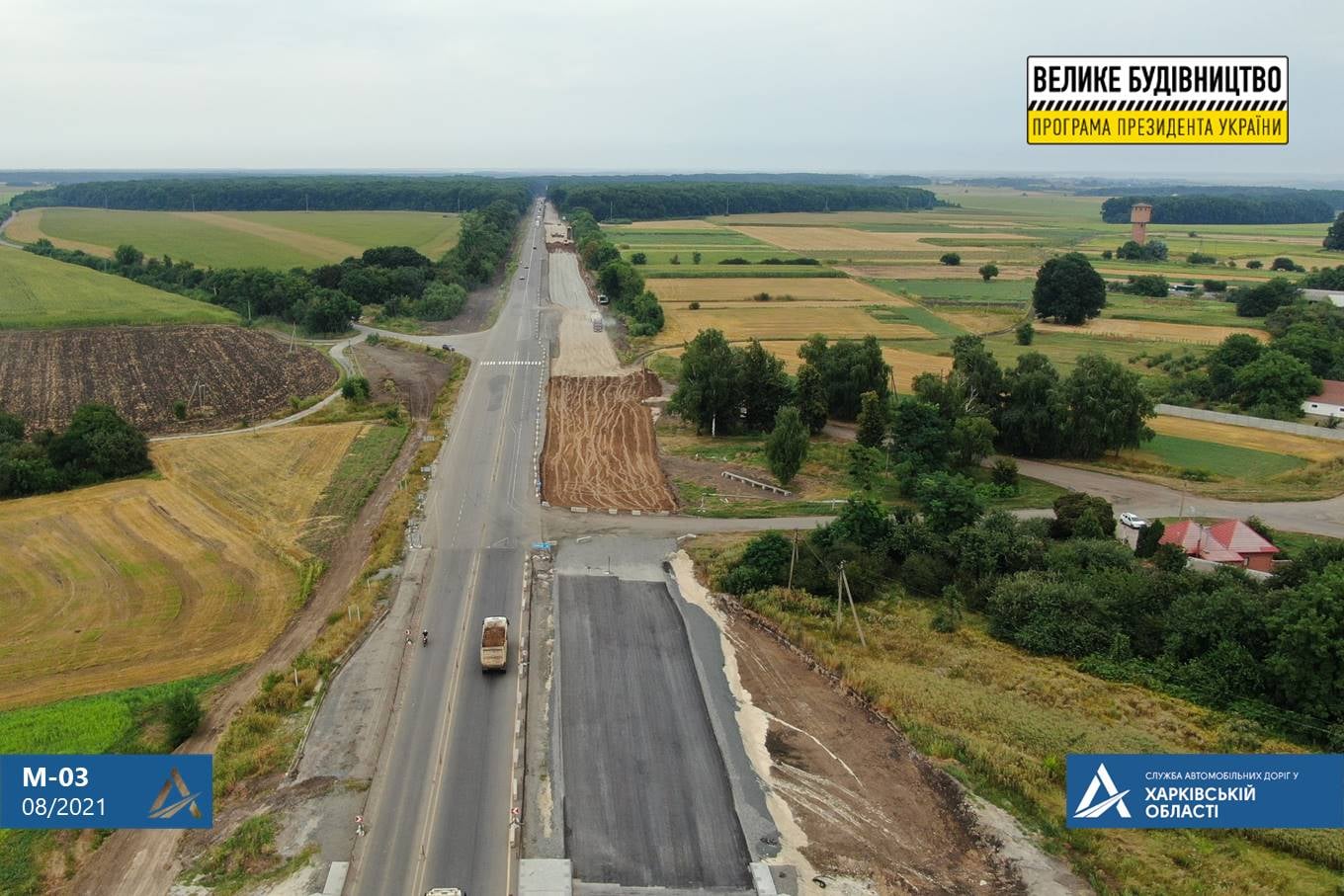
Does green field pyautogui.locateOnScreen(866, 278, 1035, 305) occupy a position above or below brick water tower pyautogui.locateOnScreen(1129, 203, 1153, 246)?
below

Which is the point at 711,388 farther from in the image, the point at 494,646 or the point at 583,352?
the point at 494,646

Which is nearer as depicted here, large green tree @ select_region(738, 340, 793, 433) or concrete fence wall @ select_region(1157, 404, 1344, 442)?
concrete fence wall @ select_region(1157, 404, 1344, 442)

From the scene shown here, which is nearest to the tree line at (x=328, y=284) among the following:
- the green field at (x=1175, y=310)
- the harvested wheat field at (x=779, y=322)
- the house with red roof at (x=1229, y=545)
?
the harvested wheat field at (x=779, y=322)

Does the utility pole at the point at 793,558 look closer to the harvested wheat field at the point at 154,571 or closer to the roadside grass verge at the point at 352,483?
the harvested wheat field at the point at 154,571

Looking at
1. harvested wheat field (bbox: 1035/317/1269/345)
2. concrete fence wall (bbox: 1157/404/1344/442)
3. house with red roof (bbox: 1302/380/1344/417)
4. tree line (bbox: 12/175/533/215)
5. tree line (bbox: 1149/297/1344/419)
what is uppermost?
tree line (bbox: 12/175/533/215)

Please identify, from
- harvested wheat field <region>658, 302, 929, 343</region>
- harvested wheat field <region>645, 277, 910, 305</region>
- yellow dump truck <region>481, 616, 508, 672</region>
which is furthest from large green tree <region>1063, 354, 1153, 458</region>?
harvested wheat field <region>645, 277, 910, 305</region>

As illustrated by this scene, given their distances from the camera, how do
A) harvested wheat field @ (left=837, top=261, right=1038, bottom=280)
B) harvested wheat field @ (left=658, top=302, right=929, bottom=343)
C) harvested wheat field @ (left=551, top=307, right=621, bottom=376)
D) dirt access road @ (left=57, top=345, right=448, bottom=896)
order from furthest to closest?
harvested wheat field @ (left=837, top=261, right=1038, bottom=280) < harvested wheat field @ (left=658, top=302, right=929, bottom=343) < harvested wheat field @ (left=551, top=307, right=621, bottom=376) < dirt access road @ (left=57, top=345, right=448, bottom=896)

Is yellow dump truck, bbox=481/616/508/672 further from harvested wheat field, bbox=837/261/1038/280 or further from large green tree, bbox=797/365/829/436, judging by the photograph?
harvested wheat field, bbox=837/261/1038/280
